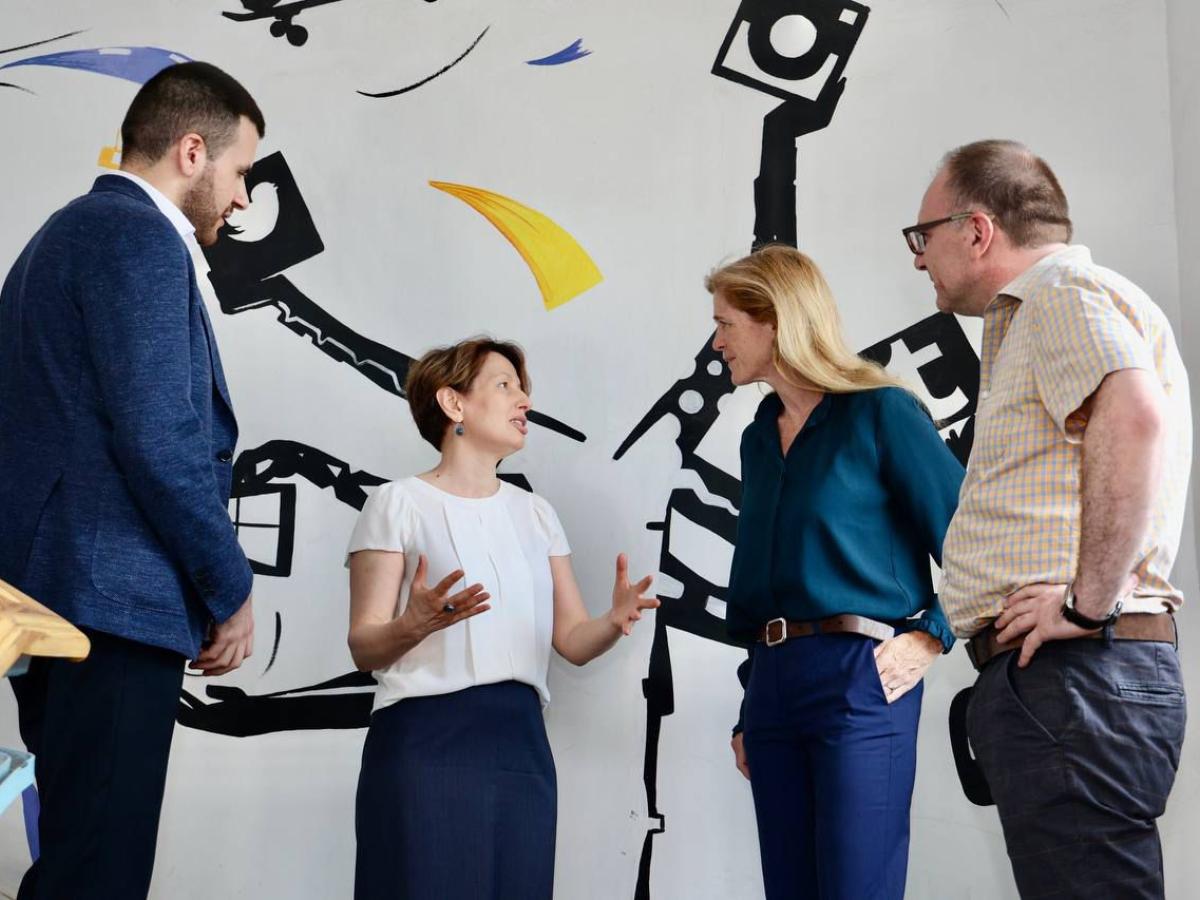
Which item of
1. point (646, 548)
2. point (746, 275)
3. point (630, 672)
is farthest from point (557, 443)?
point (746, 275)

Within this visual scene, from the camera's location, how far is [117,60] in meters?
3.60

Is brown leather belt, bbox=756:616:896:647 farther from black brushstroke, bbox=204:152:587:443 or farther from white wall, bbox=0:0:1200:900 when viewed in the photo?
black brushstroke, bbox=204:152:587:443

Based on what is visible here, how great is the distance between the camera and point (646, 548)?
3.11 meters

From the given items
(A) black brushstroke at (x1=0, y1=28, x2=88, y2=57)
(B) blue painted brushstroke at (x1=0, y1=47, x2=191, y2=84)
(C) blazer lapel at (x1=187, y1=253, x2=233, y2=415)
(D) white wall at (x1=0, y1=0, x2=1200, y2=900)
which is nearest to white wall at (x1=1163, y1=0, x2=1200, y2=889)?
(D) white wall at (x1=0, y1=0, x2=1200, y2=900)

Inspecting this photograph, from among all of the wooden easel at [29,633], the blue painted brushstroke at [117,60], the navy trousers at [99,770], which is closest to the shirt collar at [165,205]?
the navy trousers at [99,770]

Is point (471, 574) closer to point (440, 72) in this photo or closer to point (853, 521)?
point (853, 521)

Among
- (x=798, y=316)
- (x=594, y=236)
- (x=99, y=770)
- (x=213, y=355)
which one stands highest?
(x=594, y=236)

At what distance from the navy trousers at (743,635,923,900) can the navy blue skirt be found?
1.67ft

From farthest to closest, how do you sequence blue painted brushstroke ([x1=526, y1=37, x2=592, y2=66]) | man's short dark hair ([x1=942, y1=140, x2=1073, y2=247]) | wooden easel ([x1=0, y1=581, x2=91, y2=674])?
blue painted brushstroke ([x1=526, y1=37, x2=592, y2=66]) → man's short dark hair ([x1=942, y1=140, x2=1073, y2=247]) → wooden easel ([x1=0, y1=581, x2=91, y2=674])

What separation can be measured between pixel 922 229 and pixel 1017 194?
167 mm

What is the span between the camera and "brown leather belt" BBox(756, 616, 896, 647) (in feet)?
7.39

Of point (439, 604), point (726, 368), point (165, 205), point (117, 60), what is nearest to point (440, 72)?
point (117, 60)

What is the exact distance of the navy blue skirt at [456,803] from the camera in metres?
2.48

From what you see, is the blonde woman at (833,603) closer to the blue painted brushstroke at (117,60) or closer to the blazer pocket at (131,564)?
the blazer pocket at (131,564)
